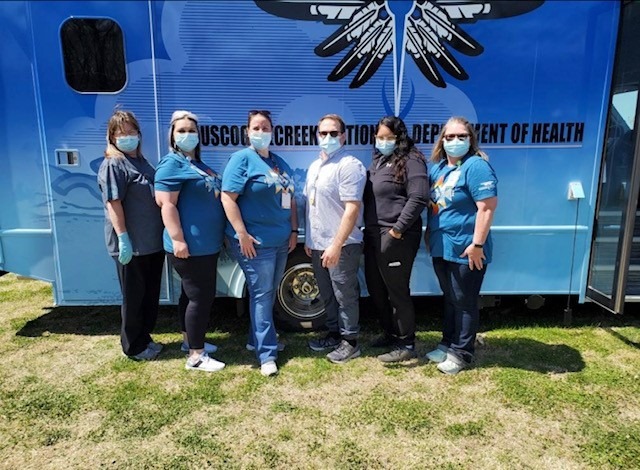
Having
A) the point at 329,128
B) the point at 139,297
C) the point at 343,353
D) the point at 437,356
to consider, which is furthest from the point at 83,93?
the point at 437,356

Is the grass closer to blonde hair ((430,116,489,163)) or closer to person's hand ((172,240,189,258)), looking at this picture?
person's hand ((172,240,189,258))

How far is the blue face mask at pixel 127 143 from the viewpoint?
3299mm

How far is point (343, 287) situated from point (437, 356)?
0.94 m

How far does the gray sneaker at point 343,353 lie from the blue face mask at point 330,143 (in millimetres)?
1462

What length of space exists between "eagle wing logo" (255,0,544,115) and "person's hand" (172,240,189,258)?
5.49 feet

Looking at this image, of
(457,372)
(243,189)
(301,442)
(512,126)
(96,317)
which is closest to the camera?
(301,442)

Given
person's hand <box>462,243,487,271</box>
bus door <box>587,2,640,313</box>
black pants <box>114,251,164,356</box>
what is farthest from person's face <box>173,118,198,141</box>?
bus door <box>587,2,640,313</box>

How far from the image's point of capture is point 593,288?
4004 millimetres

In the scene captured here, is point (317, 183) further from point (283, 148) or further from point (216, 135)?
point (216, 135)

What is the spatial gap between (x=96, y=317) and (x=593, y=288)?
4.47 meters

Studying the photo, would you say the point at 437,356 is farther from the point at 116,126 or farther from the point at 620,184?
the point at 116,126

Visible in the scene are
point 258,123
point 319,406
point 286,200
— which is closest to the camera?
point 319,406

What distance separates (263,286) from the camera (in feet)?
11.3

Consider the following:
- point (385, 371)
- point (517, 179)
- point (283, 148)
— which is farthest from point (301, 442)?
point (517, 179)
